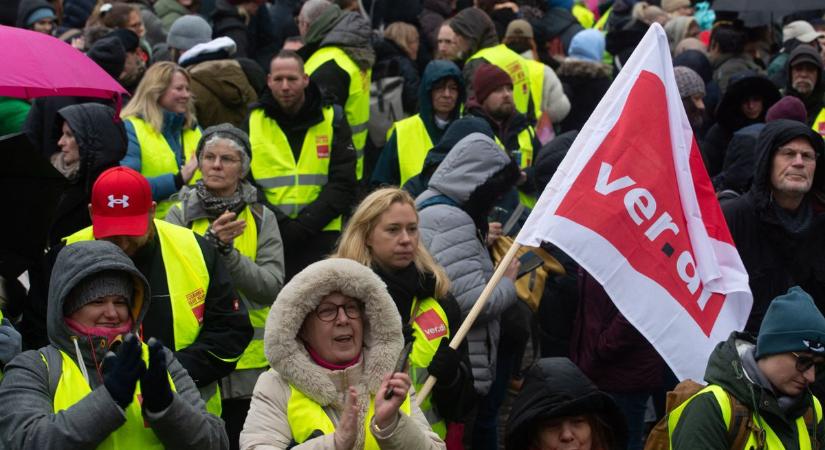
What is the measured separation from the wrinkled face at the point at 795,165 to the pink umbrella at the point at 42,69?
3.34 m

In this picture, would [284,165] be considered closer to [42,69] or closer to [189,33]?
[189,33]

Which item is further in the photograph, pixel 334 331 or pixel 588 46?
pixel 588 46

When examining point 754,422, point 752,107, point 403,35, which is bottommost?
point 403,35

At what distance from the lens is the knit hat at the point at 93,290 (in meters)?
5.22

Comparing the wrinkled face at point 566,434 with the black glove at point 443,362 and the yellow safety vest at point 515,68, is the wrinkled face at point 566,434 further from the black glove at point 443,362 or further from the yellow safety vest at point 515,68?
the yellow safety vest at point 515,68

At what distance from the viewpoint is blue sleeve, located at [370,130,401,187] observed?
34.2 ft

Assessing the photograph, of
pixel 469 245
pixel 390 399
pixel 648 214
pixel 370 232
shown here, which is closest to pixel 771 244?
pixel 469 245

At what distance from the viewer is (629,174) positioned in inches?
260

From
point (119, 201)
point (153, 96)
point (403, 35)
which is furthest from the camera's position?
point (403, 35)

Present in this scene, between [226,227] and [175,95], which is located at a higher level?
[226,227]

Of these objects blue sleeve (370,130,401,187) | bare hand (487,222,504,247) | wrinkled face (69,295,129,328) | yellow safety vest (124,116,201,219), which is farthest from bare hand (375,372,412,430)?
blue sleeve (370,130,401,187)

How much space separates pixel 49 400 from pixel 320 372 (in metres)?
0.93

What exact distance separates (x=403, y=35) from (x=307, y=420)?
28.5 ft

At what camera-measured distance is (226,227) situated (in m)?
7.43
